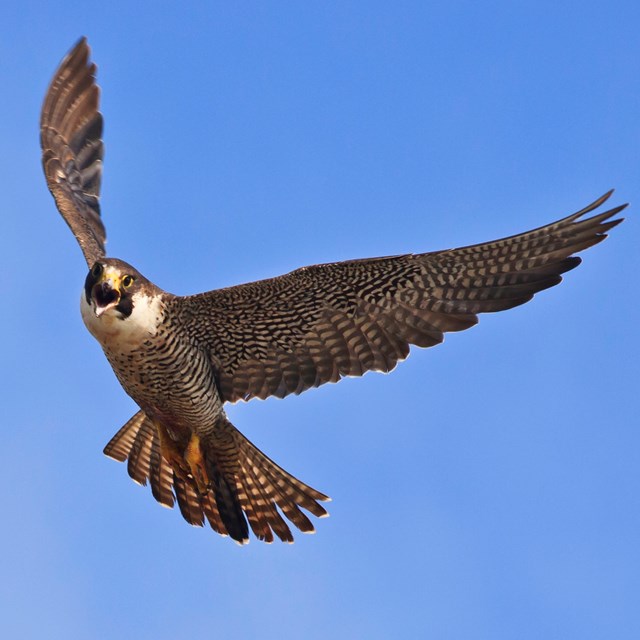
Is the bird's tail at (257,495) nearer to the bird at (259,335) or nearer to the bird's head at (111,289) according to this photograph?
the bird at (259,335)

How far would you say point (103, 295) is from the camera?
32.8ft

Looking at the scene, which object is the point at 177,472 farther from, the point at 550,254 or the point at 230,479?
the point at 550,254

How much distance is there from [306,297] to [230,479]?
1.90 m

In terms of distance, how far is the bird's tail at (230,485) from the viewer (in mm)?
11461

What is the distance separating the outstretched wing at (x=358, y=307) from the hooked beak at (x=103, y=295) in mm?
802

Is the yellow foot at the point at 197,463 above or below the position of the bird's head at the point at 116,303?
below

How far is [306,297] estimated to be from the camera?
10859 mm

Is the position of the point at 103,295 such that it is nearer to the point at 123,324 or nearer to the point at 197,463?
the point at 123,324

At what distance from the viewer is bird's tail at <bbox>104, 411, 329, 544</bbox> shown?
11461 millimetres

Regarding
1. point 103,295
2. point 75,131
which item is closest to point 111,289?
point 103,295

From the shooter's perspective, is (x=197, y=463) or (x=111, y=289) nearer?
(x=111, y=289)

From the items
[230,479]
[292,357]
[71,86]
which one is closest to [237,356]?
[292,357]

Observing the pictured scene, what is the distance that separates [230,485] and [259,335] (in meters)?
1.48

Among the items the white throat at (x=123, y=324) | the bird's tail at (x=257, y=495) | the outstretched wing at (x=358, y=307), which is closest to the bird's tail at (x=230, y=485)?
the bird's tail at (x=257, y=495)
